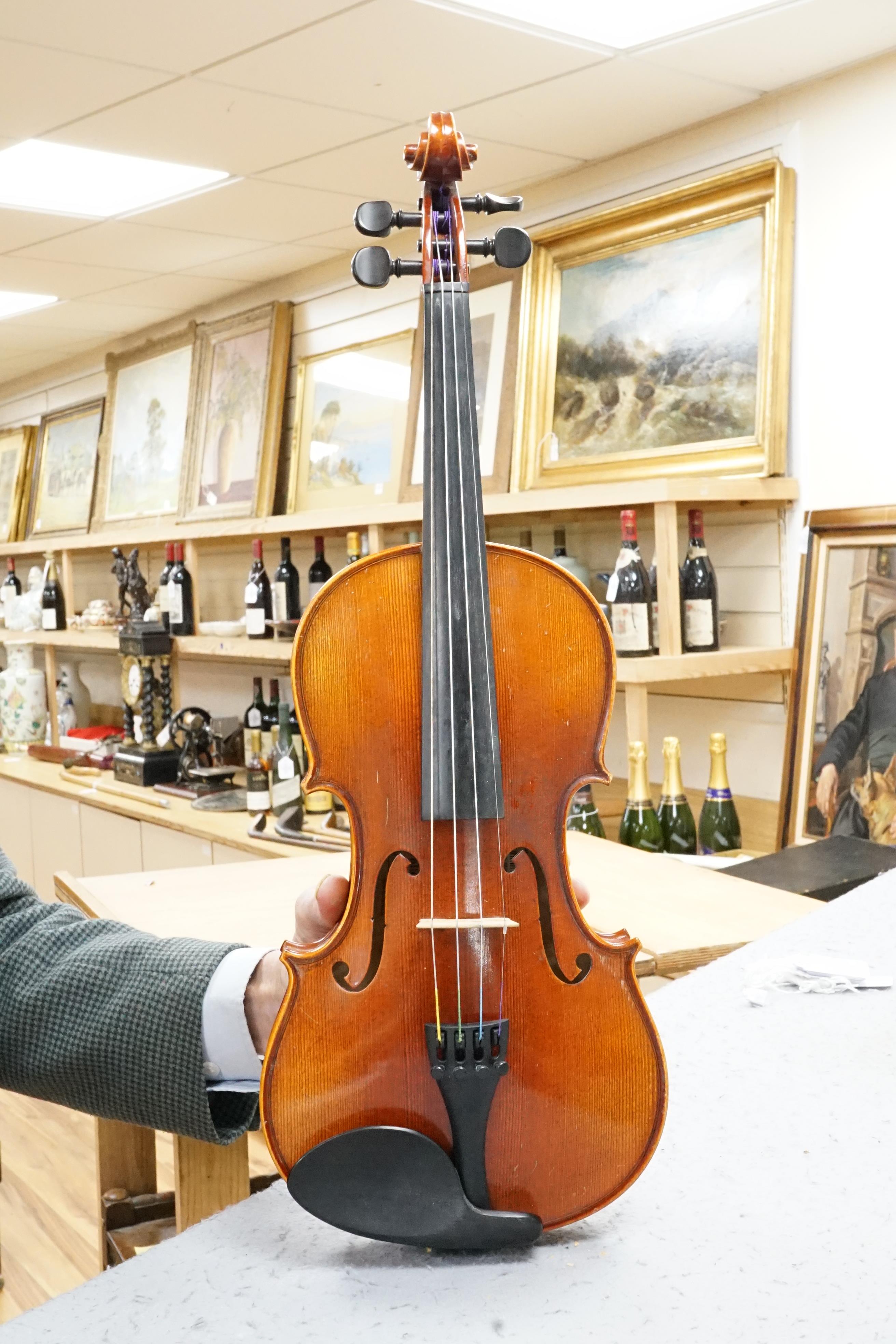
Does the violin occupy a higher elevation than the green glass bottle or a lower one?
higher

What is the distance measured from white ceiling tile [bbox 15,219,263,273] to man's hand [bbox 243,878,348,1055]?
2.88 m

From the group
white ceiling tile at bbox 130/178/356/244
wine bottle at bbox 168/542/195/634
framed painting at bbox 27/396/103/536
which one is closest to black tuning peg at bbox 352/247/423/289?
white ceiling tile at bbox 130/178/356/244

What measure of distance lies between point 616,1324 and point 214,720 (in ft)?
12.9

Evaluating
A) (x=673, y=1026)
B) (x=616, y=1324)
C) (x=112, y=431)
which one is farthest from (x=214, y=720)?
(x=616, y=1324)

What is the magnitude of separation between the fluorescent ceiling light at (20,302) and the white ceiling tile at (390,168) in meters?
1.50

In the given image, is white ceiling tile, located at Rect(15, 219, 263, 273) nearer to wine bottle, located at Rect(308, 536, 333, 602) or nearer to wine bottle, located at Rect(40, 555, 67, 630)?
wine bottle, located at Rect(308, 536, 333, 602)

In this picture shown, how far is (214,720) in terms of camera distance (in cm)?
439

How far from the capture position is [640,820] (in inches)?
104

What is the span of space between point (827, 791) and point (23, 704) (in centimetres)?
394

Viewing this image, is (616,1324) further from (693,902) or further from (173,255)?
(173,255)

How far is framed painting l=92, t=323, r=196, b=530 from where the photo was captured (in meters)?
4.50

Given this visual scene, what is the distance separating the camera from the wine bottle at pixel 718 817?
2602 millimetres

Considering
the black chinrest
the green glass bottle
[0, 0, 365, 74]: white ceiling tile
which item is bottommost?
the green glass bottle

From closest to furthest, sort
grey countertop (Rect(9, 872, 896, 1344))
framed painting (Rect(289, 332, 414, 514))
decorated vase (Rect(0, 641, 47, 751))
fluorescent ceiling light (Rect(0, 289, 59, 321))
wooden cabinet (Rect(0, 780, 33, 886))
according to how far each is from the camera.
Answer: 1. grey countertop (Rect(9, 872, 896, 1344))
2. framed painting (Rect(289, 332, 414, 514))
3. fluorescent ceiling light (Rect(0, 289, 59, 321))
4. wooden cabinet (Rect(0, 780, 33, 886))
5. decorated vase (Rect(0, 641, 47, 751))
